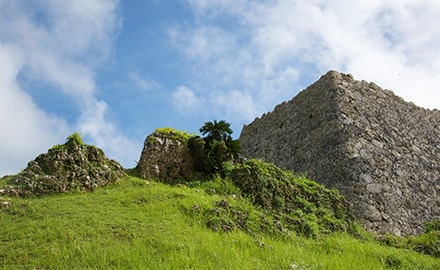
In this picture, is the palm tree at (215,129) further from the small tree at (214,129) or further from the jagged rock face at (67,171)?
the jagged rock face at (67,171)

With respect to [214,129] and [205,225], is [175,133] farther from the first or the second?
[205,225]

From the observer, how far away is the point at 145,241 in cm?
720

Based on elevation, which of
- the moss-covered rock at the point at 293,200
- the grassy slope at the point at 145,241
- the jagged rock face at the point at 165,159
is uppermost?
the jagged rock face at the point at 165,159

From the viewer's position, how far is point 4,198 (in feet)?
27.4

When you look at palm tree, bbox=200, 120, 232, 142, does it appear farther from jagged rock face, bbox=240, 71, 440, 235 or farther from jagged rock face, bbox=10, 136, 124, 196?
jagged rock face, bbox=240, 71, 440, 235

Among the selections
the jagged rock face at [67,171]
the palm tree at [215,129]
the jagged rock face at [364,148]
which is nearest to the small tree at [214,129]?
the palm tree at [215,129]

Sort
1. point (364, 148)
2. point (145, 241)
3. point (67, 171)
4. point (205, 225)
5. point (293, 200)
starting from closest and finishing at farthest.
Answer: point (145, 241) < point (205, 225) < point (67, 171) < point (293, 200) < point (364, 148)

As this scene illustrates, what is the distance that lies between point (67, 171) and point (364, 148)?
32.7 feet

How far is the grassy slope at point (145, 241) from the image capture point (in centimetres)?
663

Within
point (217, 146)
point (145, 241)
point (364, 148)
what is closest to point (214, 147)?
point (217, 146)

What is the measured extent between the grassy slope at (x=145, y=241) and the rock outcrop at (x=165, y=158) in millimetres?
1234

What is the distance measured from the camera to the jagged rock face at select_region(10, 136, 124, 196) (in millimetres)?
9000

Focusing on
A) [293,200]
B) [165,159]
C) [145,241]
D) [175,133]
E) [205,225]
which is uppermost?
[175,133]

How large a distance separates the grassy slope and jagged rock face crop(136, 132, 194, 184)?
4.04ft
